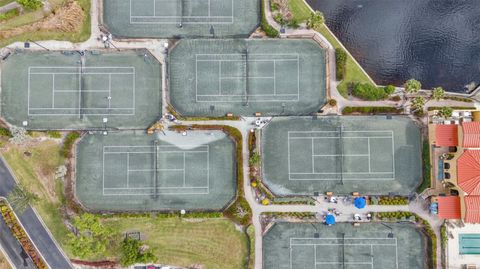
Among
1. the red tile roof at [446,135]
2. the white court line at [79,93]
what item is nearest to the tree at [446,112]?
the red tile roof at [446,135]

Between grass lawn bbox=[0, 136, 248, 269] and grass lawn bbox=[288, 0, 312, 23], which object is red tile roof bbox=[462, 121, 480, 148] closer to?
grass lawn bbox=[288, 0, 312, 23]

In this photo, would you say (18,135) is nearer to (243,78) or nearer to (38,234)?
(38,234)

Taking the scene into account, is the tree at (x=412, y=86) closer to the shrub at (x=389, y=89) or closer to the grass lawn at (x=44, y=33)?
the shrub at (x=389, y=89)

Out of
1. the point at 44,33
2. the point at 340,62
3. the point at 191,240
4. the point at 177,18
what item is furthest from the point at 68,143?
the point at 340,62

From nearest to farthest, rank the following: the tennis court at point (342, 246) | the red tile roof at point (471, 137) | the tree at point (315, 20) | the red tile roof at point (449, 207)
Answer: the red tile roof at point (471, 137)
the red tile roof at point (449, 207)
the tree at point (315, 20)
the tennis court at point (342, 246)

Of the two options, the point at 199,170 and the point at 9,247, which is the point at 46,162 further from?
the point at 199,170

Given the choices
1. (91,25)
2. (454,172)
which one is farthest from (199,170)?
(454,172)
